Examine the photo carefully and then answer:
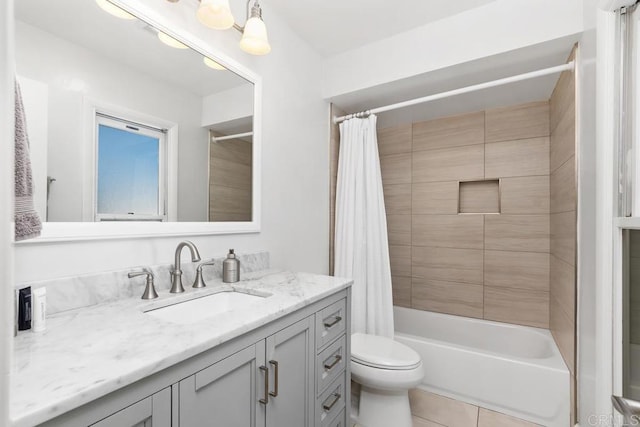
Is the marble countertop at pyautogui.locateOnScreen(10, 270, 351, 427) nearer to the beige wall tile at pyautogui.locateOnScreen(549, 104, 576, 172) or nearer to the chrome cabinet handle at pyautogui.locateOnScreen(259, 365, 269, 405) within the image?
the chrome cabinet handle at pyautogui.locateOnScreen(259, 365, 269, 405)

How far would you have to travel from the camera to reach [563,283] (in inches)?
73.6

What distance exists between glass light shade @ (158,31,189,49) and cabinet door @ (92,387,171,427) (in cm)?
134

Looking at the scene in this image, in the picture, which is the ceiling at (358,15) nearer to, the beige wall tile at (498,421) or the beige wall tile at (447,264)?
the beige wall tile at (447,264)

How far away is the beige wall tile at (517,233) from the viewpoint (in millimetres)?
2324

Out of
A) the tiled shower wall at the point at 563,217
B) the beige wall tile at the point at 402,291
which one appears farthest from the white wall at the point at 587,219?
the beige wall tile at the point at 402,291

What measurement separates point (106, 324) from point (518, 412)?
222 cm

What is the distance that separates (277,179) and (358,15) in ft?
3.76

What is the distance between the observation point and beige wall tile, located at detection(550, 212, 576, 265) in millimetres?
1687

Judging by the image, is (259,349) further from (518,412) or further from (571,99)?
(571,99)

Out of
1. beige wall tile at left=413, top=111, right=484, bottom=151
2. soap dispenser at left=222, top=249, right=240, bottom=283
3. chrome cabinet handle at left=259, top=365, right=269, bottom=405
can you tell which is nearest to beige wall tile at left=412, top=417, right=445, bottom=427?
chrome cabinet handle at left=259, top=365, right=269, bottom=405

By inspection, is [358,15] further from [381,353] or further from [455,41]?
[381,353]

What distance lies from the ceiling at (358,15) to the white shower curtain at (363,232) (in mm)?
576

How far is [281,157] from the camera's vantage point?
1.92m

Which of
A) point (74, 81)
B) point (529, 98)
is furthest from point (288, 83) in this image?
point (529, 98)
